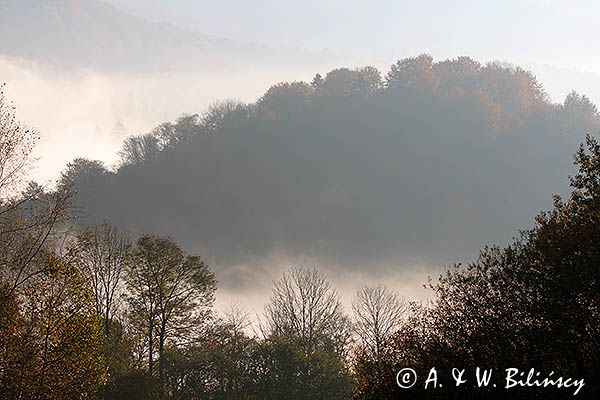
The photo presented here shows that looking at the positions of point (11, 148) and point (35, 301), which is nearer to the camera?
point (11, 148)

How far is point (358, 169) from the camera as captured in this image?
127562 millimetres

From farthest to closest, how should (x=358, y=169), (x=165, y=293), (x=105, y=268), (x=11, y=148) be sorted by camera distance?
1. (x=358, y=169)
2. (x=105, y=268)
3. (x=165, y=293)
4. (x=11, y=148)

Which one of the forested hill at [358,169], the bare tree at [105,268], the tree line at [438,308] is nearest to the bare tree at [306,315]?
the bare tree at [105,268]

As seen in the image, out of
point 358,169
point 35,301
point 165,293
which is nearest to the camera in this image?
point 35,301

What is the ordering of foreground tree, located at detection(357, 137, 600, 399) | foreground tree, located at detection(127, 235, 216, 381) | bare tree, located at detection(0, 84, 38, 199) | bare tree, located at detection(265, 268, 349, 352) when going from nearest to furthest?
foreground tree, located at detection(357, 137, 600, 399), bare tree, located at detection(0, 84, 38, 199), foreground tree, located at detection(127, 235, 216, 381), bare tree, located at detection(265, 268, 349, 352)

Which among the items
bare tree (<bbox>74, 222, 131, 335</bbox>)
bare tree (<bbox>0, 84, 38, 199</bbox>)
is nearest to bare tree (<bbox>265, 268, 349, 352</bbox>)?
bare tree (<bbox>74, 222, 131, 335</bbox>)

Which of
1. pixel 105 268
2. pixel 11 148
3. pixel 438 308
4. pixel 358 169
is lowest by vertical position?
pixel 438 308

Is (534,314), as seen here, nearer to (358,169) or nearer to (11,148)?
(11,148)

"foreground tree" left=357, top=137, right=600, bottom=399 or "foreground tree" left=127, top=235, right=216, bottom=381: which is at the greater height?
"foreground tree" left=127, top=235, right=216, bottom=381

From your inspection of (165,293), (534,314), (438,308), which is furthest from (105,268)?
(534,314)

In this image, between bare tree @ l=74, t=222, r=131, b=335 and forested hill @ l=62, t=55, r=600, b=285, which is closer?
bare tree @ l=74, t=222, r=131, b=335

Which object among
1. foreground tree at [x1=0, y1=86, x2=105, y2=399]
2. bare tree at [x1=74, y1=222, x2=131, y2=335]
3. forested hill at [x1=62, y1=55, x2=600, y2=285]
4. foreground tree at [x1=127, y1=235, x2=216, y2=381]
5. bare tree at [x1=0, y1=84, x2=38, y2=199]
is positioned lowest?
foreground tree at [x1=0, y1=86, x2=105, y2=399]

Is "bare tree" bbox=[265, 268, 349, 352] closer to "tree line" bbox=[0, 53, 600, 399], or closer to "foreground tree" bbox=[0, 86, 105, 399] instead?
"tree line" bbox=[0, 53, 600, 399]

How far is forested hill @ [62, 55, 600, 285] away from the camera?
103625 millimetres
